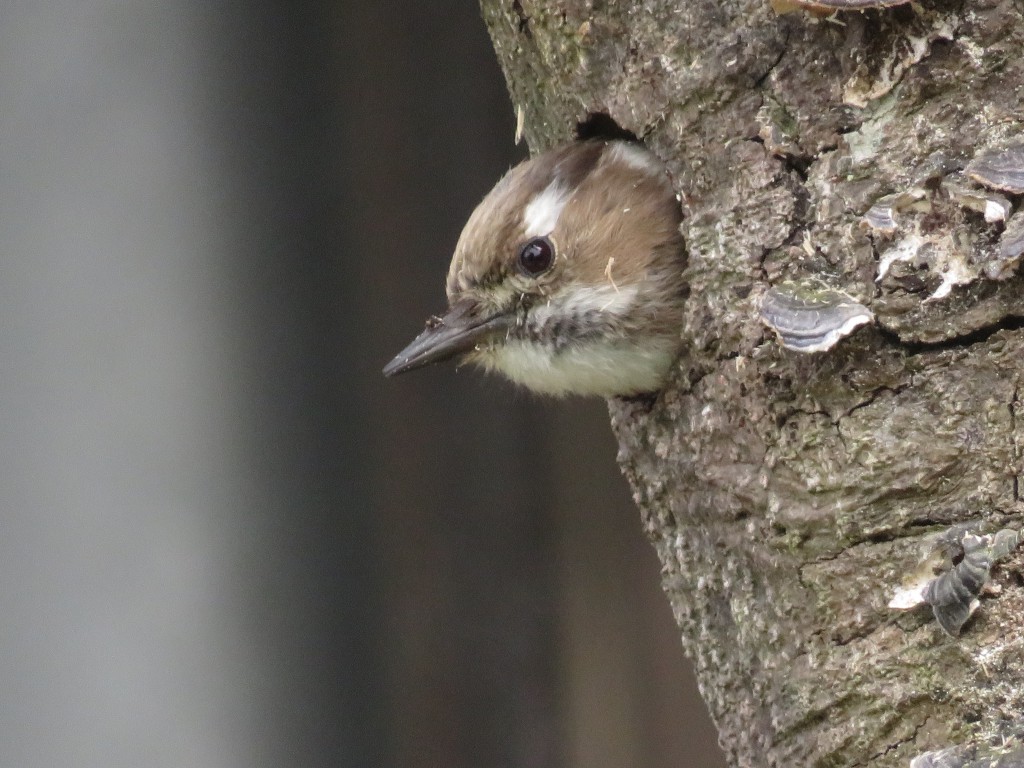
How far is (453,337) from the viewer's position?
6.42 ft

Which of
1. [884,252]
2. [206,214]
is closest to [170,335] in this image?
[206,214]

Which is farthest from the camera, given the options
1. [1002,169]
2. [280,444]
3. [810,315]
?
[280,444]

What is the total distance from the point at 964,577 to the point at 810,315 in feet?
1.13

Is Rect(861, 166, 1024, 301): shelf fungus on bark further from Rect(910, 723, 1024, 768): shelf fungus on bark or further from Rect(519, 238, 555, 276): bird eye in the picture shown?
Rect(519, 238, 555, 276): bird eye

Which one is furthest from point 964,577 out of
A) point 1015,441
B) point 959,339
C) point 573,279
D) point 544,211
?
point 544,211

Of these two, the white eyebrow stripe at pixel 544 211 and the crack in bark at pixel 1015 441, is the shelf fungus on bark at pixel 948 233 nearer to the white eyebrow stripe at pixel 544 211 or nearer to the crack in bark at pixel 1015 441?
the crack in bark at pixel 1015 441

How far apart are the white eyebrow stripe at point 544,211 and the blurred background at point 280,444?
31.9 inches

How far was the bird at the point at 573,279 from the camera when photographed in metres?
1.83

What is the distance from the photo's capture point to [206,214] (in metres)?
2.80

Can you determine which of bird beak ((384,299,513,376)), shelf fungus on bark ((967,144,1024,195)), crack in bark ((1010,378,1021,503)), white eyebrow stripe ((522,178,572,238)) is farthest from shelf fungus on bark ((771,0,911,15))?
bird beak ((384,299,513,376))

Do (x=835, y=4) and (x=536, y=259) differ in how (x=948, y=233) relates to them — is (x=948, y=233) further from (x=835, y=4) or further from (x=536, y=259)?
(x=536, y=259)

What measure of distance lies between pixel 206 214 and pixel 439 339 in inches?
42.2

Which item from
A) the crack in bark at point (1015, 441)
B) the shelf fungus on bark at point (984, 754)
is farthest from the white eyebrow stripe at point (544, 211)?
the shelf fungus on bark at point (984, 754)

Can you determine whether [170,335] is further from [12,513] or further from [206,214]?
[12,513]
